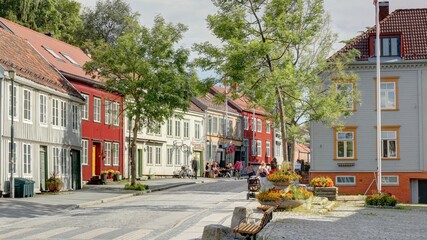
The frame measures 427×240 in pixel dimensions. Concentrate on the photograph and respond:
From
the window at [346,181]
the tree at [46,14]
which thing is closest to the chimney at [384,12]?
the window at [346,181]

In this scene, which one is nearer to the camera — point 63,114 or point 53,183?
point 53,183

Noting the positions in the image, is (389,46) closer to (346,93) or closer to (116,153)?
(346,93)

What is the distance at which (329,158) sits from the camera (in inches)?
1697

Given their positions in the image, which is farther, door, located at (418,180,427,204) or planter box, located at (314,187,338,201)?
door, located at (418,180,427,204)

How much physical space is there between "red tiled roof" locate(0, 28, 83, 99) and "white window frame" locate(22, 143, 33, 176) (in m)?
3.10

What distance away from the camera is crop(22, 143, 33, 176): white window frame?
3578cm

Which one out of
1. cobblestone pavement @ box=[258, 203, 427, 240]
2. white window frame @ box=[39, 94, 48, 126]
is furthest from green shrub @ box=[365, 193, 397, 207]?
white window frame @ box=[39, 94, 48, 126]

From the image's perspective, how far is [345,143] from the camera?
142ft

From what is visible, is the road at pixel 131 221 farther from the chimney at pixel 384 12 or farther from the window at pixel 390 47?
the chimney at pixel 384 12

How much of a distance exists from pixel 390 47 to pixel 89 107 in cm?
1794

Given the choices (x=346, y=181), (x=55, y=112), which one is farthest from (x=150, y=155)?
(x=346, y=181)

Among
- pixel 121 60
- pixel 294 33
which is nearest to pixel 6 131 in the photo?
pixel 121 60

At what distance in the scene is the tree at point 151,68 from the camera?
40500 mm

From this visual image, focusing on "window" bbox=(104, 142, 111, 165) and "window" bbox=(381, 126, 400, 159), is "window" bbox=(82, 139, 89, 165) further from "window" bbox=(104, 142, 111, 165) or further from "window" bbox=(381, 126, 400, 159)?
"window" bbox=(381, 126, 400, 159)
